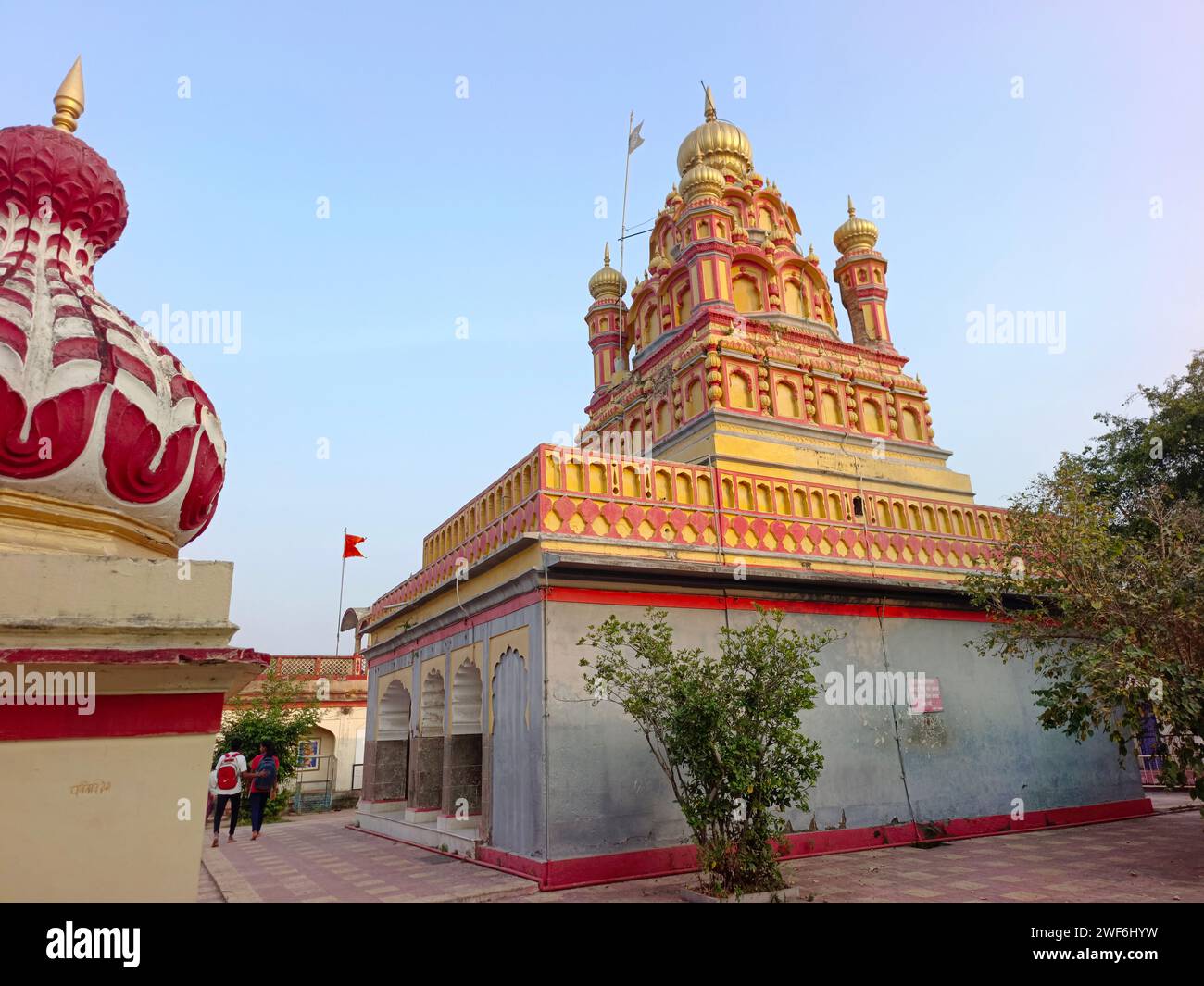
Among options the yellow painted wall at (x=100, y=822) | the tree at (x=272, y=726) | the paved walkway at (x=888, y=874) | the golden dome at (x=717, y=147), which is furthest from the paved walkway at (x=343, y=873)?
the golden dome at (x=717, y=147)

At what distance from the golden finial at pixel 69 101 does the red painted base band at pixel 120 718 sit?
3.53 meters

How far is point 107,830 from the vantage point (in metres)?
3.31

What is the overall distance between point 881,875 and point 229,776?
39.1 ft

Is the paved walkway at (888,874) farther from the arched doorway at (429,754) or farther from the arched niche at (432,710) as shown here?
the arched niche at (432,710)

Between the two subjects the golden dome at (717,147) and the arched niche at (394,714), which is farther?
the golden dome at (717,147)

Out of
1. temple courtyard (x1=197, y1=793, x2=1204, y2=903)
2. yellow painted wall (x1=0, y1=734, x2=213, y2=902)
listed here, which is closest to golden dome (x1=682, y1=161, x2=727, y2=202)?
temple courtyard (x1=197, y1=793, x2=1204, y2=903)

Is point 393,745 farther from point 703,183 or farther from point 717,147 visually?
point 717,147

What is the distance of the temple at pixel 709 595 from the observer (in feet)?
31.0

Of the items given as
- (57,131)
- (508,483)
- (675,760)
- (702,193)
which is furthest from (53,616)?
(702,193)

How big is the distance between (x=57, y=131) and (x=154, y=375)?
1.71m

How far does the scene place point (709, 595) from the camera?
10.7 m

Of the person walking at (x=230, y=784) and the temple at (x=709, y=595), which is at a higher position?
the temple at (x=709, y=595)

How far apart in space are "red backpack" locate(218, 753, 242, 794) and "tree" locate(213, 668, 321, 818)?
4469mm
